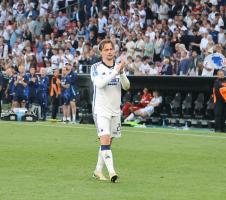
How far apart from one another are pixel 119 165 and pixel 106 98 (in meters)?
2.69

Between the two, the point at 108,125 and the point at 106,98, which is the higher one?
the point at 106,98

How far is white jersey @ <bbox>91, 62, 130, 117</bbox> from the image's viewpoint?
1309 centimetres

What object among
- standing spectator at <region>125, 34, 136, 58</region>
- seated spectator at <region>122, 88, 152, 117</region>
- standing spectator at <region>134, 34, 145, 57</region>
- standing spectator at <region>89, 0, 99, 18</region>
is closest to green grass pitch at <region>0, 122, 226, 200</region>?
seated spectator at <region>122, 88, 152, 117</region>

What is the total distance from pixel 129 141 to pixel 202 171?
270 inches

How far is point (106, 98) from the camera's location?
13211 millimetres

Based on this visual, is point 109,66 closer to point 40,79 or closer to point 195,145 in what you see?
point 195,145

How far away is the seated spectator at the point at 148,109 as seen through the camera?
100 ft

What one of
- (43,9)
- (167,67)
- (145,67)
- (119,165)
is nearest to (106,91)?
(119,165)

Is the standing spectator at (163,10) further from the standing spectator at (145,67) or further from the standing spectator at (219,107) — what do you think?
the standing spectator at (219,107)

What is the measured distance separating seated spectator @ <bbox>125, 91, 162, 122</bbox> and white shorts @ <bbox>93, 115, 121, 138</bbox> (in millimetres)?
16979

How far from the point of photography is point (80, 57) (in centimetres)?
3406

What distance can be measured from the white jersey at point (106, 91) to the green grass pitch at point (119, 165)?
1095mm

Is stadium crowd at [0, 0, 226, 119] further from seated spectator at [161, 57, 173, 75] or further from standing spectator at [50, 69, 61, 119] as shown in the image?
Answer: standing spectator at [50, 69, 61, 119]

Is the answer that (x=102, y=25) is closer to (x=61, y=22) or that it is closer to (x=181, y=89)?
(x=61, y=22)
